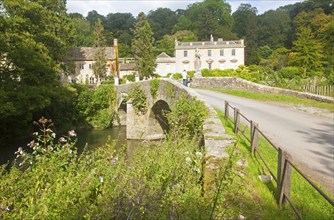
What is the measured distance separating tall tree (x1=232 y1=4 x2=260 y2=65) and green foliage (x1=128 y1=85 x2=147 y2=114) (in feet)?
156

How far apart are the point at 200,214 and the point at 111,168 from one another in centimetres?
192

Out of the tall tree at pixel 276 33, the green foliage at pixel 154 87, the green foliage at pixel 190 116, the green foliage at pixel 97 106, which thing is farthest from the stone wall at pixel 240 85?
the tall tree at pixel 276 33

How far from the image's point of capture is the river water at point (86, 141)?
656 inches

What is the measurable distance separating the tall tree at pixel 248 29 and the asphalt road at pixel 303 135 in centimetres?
5264

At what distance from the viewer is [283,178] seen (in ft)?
13.3

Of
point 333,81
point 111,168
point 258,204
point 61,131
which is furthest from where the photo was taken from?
point 61,131

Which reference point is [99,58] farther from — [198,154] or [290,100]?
[198,154]

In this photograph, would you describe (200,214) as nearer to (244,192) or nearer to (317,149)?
(244,192)

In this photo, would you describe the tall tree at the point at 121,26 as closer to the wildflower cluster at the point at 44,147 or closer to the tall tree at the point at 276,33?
the tall tree at the point at 276,33

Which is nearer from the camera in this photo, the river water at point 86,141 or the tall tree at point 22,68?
the tall tree at point 22,68

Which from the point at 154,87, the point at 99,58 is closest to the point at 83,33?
the point at 99,58

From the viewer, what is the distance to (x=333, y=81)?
17.7 m

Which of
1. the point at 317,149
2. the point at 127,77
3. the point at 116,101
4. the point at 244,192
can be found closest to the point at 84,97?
the point at 116,101

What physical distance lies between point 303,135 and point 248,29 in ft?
222
